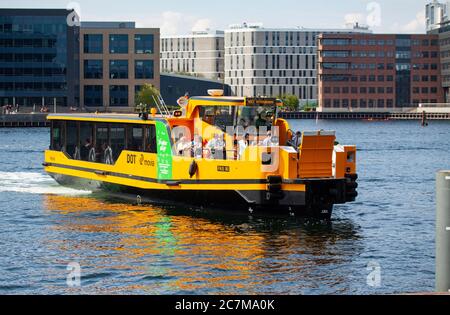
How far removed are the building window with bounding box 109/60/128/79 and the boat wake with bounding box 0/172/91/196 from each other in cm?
11916

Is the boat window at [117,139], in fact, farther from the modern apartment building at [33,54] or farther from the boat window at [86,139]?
the modern apartment building at [33,54]

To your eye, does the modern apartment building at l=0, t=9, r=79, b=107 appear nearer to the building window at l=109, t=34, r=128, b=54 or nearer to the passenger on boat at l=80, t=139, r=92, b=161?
the building window at l=109, t=34, r=128, b=54

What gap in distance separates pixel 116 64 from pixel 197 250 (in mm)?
147319

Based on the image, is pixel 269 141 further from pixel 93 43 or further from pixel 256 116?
pixel 93 43

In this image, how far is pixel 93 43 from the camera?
16975cm

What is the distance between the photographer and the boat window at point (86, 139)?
1439 inches

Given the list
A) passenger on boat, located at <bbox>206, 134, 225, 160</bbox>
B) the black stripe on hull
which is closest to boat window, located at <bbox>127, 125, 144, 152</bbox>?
the black stripe on hull

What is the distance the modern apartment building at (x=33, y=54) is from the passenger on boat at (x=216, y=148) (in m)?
138

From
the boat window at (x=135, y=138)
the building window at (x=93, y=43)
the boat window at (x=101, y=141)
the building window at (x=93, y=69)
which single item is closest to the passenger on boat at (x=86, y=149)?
the boat window at (x=101, y=141)

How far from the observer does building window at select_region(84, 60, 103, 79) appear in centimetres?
16950

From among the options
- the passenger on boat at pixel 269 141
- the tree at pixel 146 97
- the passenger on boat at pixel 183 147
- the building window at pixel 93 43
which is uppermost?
the building window at pixel 93 43

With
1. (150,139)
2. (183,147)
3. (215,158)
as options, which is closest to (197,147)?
(183,147)

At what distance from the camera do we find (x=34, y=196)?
37844mm

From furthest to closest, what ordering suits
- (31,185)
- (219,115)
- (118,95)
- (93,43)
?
(118,95), (93,43), (31,185), (219,115)
